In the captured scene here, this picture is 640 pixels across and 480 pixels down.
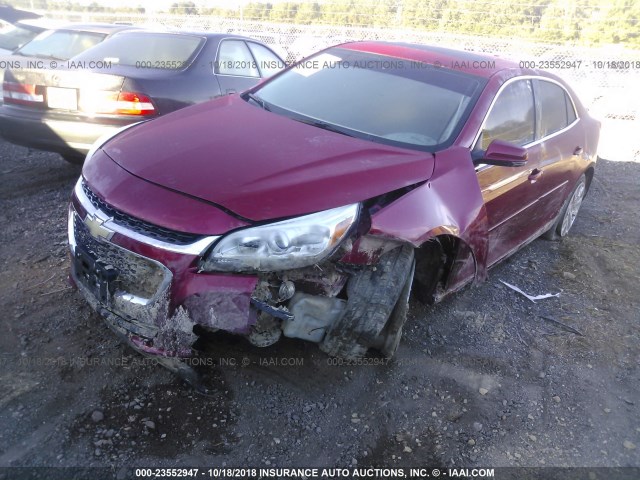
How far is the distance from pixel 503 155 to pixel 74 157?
3.97m

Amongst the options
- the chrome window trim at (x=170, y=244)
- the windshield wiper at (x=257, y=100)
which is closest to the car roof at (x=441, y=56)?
the windshield wiper at (x=257, y=100)

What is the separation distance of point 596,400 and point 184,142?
2691mm

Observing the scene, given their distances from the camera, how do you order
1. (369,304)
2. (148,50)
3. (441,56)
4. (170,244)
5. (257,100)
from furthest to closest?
(148,50) → (441,56) → (257,100) → (369,304) → (170,244)

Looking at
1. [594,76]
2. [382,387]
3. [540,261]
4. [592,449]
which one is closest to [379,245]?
[382,387]

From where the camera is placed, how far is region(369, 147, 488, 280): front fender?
2.42 meters

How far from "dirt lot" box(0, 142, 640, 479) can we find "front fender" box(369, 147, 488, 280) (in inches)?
25.2

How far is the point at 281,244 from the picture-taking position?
218 cm

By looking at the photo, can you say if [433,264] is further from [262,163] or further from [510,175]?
[262,163]

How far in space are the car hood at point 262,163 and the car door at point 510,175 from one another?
2.04 feet

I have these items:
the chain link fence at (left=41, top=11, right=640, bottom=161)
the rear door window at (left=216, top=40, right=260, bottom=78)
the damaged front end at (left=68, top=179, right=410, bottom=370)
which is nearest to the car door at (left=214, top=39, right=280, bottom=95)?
the rear door window at (left=216, top=40, right=260, bottom=78)

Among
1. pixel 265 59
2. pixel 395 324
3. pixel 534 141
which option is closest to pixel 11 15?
pixel 265 59

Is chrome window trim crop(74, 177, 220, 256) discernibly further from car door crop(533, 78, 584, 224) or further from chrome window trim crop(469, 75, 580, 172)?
car door crop(533, 78, 584, 224)

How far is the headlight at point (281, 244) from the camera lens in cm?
215

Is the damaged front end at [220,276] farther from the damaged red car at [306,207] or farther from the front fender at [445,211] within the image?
the front fender at [445,211]
